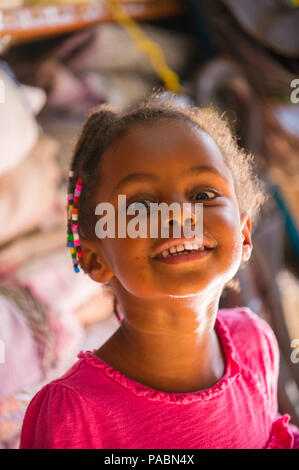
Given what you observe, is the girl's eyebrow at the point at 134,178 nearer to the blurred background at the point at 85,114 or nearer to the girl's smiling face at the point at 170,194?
the girl's smiling face at the point at 170,194

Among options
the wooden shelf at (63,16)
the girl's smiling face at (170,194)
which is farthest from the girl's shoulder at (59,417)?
the wooden shelf at (63,16)

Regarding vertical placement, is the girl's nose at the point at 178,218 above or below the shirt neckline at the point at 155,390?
above

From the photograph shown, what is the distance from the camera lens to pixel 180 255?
40 centimetres

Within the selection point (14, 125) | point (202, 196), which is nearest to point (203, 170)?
point (202, 196)

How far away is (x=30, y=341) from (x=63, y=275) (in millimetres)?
146

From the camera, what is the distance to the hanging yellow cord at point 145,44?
4.03 feet

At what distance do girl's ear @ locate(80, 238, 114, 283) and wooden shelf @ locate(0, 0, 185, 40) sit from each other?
71cm

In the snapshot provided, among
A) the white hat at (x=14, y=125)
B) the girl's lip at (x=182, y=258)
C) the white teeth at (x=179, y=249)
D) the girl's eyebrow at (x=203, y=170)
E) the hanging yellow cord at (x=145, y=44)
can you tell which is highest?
the hanging yellow cord at (x=145, y=44)

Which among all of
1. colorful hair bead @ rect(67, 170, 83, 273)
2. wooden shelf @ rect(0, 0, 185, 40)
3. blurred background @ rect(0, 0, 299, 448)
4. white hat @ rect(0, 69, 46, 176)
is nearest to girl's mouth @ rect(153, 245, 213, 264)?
colorful hair bead @ rect(67, 170, 83, 273)

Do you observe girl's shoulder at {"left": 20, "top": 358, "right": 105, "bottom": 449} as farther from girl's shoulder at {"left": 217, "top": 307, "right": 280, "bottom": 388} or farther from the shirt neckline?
girl's shoulder at {"left": 217, "top": 307, "right": 280, "bottom": 388}

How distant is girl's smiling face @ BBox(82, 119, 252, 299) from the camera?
40 centimetres

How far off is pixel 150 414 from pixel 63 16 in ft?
3.17

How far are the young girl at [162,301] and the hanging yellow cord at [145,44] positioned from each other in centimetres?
75
